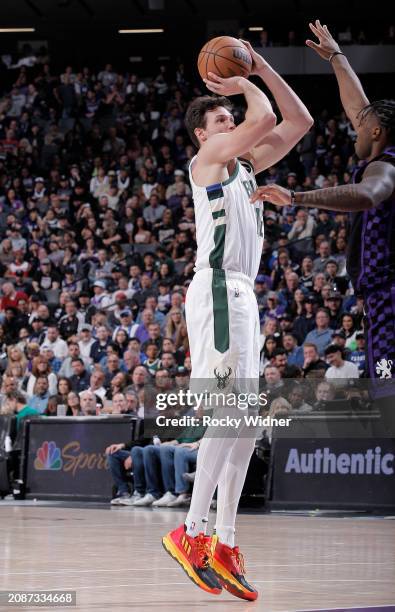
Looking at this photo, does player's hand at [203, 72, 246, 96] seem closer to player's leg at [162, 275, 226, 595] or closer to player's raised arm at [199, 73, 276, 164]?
player's raised arm at [199, 73, 276, 164]

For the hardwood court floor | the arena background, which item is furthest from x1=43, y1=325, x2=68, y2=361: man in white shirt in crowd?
the hardwood court floor

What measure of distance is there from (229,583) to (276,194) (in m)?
1.97

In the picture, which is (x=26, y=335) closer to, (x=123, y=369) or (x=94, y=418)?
(x=123, y=369)

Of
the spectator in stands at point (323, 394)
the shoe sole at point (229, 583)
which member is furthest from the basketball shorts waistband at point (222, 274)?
the spectator in stands at point (323, 394)

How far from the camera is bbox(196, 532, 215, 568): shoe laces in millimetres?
5586

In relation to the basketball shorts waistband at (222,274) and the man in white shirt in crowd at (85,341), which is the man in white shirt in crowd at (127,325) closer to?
the man in white shirt in crowd at (85,341)

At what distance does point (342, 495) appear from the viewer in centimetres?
1177

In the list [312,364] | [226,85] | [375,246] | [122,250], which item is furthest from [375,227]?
[122,250]

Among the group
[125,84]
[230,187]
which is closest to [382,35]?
[125,84]

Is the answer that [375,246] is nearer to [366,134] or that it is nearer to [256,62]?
[366,134]

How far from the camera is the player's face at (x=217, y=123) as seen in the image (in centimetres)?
607

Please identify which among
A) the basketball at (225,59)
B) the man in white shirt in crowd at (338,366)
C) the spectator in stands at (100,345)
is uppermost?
the basketball at (225,59)

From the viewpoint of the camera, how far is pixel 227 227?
5832mm

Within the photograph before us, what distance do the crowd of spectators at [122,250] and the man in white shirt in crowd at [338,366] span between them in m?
0.02
